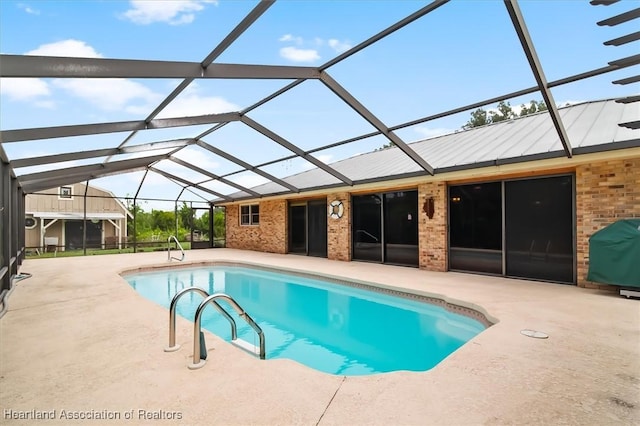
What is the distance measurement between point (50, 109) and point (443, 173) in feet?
24.3

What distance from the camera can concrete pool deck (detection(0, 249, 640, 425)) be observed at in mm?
Answer: 2088

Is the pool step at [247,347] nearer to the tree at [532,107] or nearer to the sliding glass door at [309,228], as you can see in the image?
the sliding glass door at [309,228]

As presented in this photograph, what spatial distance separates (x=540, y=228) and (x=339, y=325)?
4.59 m

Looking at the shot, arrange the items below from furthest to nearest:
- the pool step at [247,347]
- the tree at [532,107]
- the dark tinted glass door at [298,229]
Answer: the tree at [532,107]
the dark tinted glass door at [298,229]
the pool step at [247,347]

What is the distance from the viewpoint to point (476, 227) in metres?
7.61

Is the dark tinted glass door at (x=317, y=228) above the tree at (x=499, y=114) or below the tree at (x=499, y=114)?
below

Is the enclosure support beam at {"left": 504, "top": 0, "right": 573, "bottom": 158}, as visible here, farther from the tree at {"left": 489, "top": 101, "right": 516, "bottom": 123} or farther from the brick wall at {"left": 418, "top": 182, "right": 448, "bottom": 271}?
the tree at {"left": 489, "top": 101, "right": 516, "bottom": 123}

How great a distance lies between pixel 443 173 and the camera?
24.3ft

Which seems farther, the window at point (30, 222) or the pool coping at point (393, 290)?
the window at point (30, 222)

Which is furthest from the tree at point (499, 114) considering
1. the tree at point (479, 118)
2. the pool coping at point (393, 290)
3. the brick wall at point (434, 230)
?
the pool coping at point (393, 290)

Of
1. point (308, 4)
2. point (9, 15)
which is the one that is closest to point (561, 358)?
point (308, 4)

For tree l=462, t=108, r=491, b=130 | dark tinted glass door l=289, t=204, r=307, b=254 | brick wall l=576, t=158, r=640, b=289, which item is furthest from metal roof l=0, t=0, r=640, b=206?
tree l=462, t=108, r=491, b=130

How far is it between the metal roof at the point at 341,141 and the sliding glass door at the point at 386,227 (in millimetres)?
879

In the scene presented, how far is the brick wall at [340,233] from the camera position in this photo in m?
10.5
